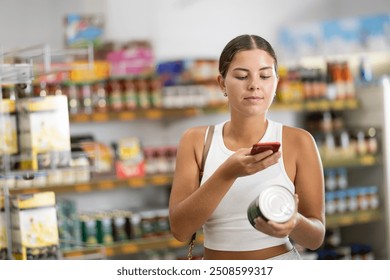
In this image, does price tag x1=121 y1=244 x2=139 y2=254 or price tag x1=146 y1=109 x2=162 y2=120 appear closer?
price tag x1=121 y1=244 x2=139 y2=254

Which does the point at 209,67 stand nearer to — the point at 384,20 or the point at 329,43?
the point at 329,43

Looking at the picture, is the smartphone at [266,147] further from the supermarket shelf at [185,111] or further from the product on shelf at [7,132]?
the supermarket shelf at [185,111]

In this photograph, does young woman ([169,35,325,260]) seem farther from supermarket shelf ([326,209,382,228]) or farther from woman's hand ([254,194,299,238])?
supermarket shelf ([326,209,382,228])

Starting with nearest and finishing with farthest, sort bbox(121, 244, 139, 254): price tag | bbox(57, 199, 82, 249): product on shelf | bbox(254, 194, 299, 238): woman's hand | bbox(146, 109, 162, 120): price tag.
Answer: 1. bbox(254, 194, 299, 238): woman's hand
2. bbox(57, 199, 82, 249): product on shelf
3. bbox(121, 244, 139, 254): price tag
4. bbox(146, 109, 162, 120): price tag

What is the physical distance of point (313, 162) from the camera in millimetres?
1628

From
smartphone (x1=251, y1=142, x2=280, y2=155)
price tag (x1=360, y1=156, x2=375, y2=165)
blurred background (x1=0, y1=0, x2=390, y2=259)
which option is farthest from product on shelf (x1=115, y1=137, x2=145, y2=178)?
smartphone (x1=251, y1=142, x2=280, y2=155)

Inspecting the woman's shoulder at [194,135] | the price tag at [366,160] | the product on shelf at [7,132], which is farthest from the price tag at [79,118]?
the woman's shoulder at [194,135]

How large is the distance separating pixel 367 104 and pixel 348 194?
58 cm

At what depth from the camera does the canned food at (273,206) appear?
4.70 feet

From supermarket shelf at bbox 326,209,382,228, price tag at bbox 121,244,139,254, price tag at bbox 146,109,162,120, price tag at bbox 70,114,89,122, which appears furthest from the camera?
supermarket shelf at bbox 326,209,382,228

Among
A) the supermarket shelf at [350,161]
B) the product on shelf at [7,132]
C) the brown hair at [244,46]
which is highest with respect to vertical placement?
the brown hair at [244,46]

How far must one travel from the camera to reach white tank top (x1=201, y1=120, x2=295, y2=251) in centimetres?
161

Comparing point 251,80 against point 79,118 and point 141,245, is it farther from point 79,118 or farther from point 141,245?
point 141,245
